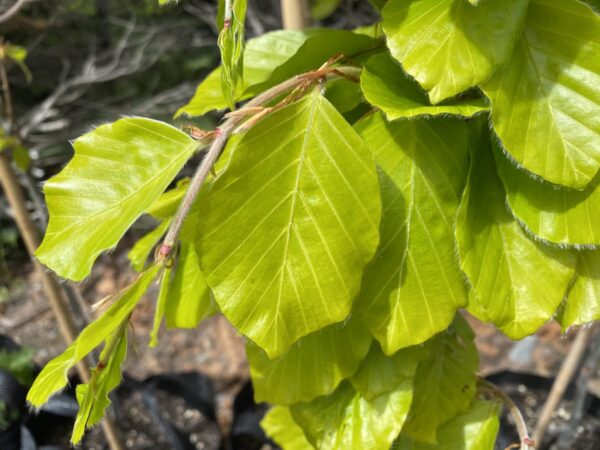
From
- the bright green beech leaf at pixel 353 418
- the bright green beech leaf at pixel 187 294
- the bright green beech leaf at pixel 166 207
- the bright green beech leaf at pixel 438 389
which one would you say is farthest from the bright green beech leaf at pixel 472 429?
the bright green beech leaf at pixel 166 207

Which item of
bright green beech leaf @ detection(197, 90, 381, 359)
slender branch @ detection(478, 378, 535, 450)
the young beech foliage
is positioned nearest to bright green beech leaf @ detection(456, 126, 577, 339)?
the young beech foliage

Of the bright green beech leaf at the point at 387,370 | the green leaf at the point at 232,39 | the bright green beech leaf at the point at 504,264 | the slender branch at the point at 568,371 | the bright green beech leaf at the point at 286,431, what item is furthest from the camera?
the slender branch at the point at 568,371

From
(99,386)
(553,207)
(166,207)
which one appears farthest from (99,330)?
(553,207)

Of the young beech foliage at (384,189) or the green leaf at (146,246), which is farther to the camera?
the green leaf at (146,246)

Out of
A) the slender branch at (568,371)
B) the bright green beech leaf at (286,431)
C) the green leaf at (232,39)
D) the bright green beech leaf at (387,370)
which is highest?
the green leaf at (232,39)

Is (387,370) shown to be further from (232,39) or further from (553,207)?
(232,39)

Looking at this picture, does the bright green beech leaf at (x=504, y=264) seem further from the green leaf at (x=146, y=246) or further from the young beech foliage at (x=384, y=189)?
the green leaf at (x=146, y=246)

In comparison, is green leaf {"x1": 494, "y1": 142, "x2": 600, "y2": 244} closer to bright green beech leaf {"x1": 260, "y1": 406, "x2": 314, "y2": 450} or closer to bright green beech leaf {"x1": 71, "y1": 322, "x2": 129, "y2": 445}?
bright green beech leaf {"x1": 71, "y1": 322, "x2": 129, "y2": 445}
